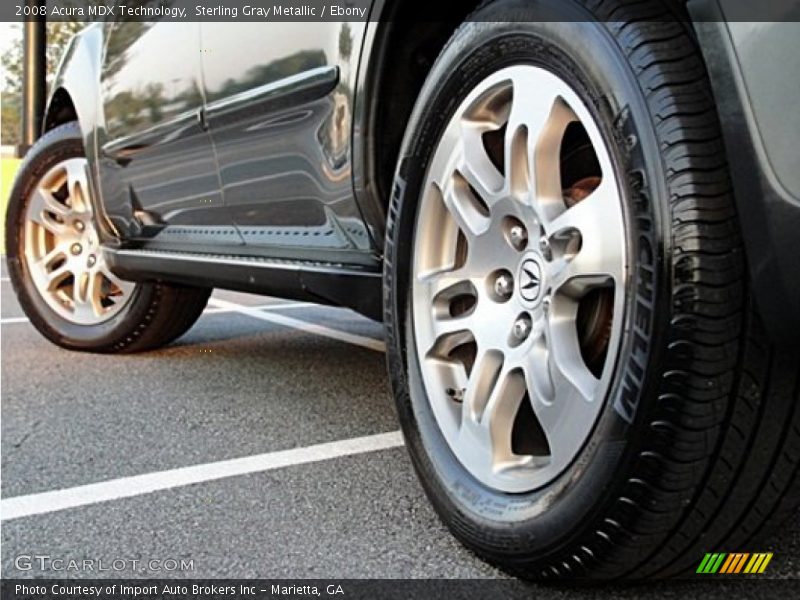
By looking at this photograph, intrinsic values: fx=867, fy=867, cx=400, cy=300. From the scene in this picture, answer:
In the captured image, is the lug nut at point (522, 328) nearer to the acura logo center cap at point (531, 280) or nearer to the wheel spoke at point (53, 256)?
the acura logo center cap at point (531, 280)

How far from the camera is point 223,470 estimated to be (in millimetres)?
1963

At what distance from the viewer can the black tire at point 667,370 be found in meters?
1.10

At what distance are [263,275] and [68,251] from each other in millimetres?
1561

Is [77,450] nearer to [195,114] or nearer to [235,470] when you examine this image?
[235,470]

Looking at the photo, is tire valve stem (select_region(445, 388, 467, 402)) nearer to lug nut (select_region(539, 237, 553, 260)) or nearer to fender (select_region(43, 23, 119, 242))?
lug nut (select_region(539, 237, 553, 260))

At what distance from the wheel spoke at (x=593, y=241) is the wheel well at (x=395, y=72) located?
24.0 inches

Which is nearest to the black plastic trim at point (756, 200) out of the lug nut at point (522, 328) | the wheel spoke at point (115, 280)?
the lug nut at point (522, 328)

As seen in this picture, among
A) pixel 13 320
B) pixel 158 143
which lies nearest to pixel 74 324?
pixel 158 143

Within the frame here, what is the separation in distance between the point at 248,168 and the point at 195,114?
32 centimetres

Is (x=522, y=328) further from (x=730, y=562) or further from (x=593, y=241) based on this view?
(x=730, y=562)

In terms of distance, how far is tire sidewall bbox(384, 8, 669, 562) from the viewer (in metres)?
1.14

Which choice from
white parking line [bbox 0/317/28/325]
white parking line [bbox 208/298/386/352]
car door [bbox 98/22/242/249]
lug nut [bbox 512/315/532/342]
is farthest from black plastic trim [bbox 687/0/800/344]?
white parking line [bbox 0/317/28/325]

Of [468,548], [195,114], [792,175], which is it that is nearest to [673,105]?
[792,175]

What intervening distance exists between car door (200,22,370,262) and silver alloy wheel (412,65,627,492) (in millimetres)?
376
